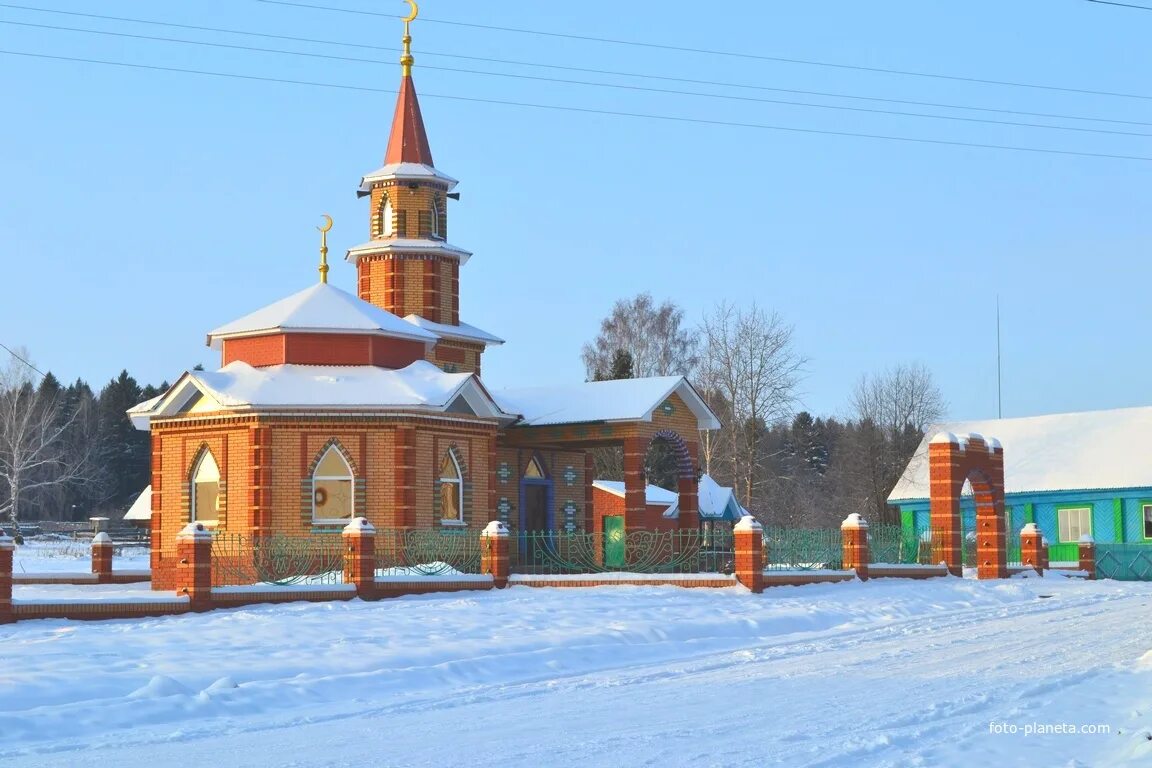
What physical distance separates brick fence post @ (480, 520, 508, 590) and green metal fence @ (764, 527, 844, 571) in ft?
18.3

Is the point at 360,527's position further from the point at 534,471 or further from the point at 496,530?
the point at 534,471

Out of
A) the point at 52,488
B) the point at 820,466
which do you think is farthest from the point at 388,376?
the point at 820,466

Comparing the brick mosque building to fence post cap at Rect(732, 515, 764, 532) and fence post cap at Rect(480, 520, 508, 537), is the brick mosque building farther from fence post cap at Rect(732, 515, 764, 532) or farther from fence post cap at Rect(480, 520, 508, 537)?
fence post cap at Rect(732, 515, 764, 532)

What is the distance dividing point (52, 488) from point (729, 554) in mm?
55538

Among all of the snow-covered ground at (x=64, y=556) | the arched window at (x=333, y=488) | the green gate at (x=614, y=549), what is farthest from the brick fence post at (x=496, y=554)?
the snow-covered ground at (x=64, y=556)

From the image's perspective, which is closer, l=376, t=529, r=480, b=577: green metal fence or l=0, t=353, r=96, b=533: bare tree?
l=376, t=529, r=480, b=577: green metal fence

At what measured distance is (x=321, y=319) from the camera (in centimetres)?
2967

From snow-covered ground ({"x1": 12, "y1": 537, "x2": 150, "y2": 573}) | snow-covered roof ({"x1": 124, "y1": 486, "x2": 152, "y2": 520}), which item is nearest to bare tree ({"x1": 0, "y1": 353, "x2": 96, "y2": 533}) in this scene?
snow-covered ground ({"x1": 12, "y1": 537, "x2": 150, "y2": 573})

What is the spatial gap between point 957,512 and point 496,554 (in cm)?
1344

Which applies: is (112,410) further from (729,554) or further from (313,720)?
(313,720)

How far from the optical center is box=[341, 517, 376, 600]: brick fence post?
23.2m

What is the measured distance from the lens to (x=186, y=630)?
58.5 feet

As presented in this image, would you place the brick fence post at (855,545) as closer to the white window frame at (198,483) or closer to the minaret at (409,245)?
the minaret at (409,245)

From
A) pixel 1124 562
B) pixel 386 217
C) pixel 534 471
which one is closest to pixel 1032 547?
pixel 1124 562
